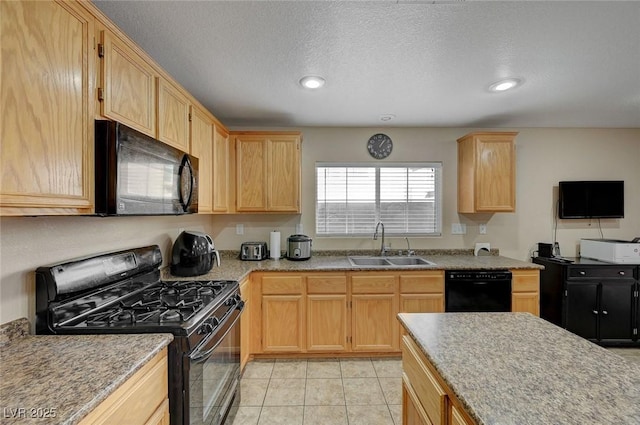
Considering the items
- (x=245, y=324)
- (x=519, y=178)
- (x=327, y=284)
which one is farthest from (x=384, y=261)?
(x=519, y=178)

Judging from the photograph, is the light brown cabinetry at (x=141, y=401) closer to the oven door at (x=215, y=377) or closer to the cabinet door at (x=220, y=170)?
the oven door at (x=215, y=377)

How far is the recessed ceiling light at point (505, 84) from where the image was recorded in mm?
2215

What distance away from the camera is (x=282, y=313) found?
2.74m

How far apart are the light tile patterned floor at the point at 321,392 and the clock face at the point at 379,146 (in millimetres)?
2240

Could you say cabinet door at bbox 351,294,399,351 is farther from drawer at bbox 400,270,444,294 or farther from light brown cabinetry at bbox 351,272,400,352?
drawer at bbox 400,270,444,294

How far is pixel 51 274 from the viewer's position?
1.28m

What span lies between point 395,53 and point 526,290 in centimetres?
254

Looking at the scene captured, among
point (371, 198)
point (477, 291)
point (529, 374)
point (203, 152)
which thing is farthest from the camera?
point (371, 198)

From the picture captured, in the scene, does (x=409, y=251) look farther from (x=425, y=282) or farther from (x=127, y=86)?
(x=127, y=86)

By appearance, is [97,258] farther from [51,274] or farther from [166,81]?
[166,81]

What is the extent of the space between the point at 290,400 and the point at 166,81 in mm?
2434

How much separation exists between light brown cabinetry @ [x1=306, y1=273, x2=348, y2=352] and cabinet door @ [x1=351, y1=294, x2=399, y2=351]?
11 cm

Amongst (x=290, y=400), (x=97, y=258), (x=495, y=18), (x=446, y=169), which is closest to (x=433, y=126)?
(x=446, y=169)

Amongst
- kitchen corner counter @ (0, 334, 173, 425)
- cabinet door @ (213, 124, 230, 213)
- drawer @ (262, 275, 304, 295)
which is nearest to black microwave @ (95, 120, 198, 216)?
kitchen corner counter @ (0, 334, 173, 425)
